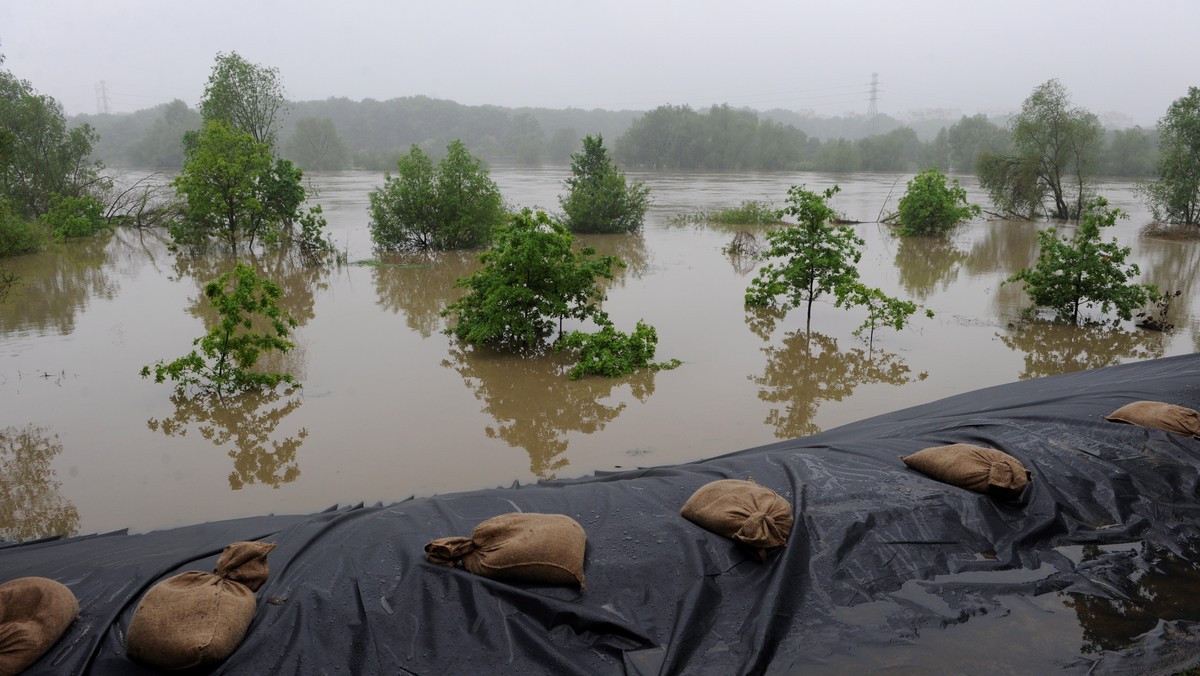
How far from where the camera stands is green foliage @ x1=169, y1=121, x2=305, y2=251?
58.4ft

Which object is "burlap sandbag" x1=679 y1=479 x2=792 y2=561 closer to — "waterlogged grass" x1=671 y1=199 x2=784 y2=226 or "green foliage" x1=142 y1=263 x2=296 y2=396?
"green foliage" x1=142 y1=263 x2=296 y2=396

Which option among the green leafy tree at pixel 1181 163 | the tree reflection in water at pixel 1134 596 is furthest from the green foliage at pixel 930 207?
the tree reflection in water at pixel 1134 596

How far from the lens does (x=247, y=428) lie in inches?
314

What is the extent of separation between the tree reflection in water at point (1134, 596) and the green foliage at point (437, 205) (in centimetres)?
1565

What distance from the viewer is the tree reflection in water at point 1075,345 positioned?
1005cm

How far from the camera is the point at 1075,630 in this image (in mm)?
4227

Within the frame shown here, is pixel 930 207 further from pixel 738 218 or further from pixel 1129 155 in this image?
pixel 1129 155

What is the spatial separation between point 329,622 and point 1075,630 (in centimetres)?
393

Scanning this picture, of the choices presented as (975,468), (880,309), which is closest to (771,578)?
(975,468)

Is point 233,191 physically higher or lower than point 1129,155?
lower

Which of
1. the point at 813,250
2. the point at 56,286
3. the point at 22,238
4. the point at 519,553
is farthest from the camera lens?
the point at 22,238

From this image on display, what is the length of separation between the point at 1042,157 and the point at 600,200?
642 inches

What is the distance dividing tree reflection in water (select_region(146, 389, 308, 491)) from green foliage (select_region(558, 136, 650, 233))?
568 inches

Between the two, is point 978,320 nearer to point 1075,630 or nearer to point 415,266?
point 1075,630
